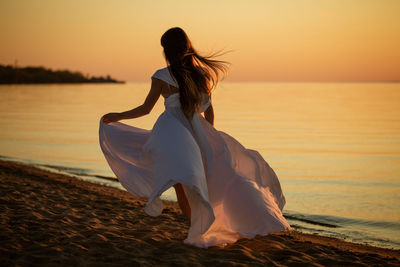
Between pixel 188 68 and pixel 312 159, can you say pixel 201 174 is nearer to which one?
pixel 188 68

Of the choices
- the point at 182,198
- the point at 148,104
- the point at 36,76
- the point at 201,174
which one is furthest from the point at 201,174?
the point at 36,76

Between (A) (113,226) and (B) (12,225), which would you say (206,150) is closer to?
(A) (113,226)

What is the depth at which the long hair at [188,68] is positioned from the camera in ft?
15.3

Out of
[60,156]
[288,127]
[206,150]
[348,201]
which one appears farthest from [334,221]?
[288,127]

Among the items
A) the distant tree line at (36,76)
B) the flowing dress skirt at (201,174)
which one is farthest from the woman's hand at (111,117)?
the distant tree line at (36,76)

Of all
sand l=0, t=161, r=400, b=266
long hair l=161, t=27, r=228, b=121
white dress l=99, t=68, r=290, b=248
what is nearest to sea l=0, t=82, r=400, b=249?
sand l=0, t=161, r=400, b=266

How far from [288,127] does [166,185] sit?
20.4 m

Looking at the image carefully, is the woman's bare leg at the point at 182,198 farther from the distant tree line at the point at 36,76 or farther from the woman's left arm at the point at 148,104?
the distant tree line at the point at 36,76

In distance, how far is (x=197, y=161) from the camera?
4531 millimetres

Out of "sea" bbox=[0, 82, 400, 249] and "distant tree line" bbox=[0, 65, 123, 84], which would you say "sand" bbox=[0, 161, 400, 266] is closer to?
"sea" bbox=[0, 82, 400, 249]

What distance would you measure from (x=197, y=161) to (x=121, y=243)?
4.34 ft

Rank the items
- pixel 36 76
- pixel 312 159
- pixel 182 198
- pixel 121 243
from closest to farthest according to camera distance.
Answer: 1. pixel 182 198
2. pixel 121 243
3. pixel 312 159
4. pixel 36 76

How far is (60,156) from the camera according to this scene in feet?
48.3

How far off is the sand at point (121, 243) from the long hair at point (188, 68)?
4.80 feet
